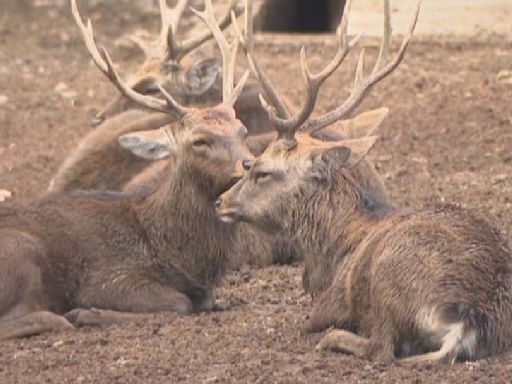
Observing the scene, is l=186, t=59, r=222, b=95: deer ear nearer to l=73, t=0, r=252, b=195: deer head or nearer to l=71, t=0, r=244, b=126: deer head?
l=71, t=0, r=244, b=126: deer head

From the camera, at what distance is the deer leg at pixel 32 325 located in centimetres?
820

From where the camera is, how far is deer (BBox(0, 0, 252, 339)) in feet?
27.8

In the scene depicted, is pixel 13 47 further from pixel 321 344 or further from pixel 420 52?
pixel 321 344

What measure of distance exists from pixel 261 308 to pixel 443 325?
5.53 feet

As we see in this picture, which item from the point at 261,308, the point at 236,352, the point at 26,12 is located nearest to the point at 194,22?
the point at 26,12

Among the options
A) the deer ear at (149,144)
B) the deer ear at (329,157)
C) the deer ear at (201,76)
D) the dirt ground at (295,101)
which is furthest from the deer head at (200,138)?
the deer ear at (201,76)

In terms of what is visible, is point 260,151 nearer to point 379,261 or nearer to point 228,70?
point 228,70

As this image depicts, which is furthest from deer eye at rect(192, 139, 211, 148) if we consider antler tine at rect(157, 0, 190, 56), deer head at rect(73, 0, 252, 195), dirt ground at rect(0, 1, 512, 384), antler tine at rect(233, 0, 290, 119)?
antler tine at rect(157, 0, 190, 56)

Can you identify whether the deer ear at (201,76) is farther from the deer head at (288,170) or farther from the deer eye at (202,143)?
the deer head at (288,170)

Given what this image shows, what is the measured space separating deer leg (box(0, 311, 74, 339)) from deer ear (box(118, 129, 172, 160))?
114cm

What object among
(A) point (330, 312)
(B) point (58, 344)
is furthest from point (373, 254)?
(B) point (58, 344)

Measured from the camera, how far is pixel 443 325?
7.08m

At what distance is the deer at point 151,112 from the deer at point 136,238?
4.29 feet

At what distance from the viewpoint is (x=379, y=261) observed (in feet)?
24.3
